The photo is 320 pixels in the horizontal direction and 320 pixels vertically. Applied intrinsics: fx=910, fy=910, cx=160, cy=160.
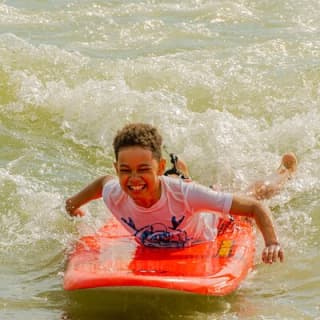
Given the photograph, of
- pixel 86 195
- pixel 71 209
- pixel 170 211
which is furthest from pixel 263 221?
pixel 71 209

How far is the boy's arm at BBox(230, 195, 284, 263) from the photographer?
491 cm

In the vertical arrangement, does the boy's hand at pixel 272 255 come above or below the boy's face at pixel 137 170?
below

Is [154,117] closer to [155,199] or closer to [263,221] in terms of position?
[155,199]

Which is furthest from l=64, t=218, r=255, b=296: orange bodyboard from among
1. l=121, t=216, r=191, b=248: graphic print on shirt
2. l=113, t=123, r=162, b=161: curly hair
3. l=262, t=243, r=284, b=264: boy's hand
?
l=113, t=123, r=162, b=161: curly hair

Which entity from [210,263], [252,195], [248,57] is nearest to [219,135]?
[252,195]

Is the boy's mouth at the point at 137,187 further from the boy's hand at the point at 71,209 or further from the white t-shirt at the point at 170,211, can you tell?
the boy's hand at the point at 71,209

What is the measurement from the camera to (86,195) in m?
5.76

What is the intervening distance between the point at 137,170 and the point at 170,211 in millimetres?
423

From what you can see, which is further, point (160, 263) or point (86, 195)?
point (86, 195)

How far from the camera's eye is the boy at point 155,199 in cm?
501

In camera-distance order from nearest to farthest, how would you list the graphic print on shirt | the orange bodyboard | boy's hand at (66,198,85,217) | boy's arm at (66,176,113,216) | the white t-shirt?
the orange bodyboard < the white t-shirt < the graphic print on shirt < boy's arm at (66,176,113,216) < boy's hand at (66,198,85,217)

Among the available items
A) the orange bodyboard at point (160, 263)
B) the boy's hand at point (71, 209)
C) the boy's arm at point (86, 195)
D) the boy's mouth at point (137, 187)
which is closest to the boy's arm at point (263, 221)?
the orange bodyboard at point (160, 263)

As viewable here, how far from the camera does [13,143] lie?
8.24 metres

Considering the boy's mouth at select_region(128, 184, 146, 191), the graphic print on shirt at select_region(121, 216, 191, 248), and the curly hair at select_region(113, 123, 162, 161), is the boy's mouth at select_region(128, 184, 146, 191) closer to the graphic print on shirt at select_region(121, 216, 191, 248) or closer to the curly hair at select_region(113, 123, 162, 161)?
the curly hair at select_region(113, 123, 162, 161)
